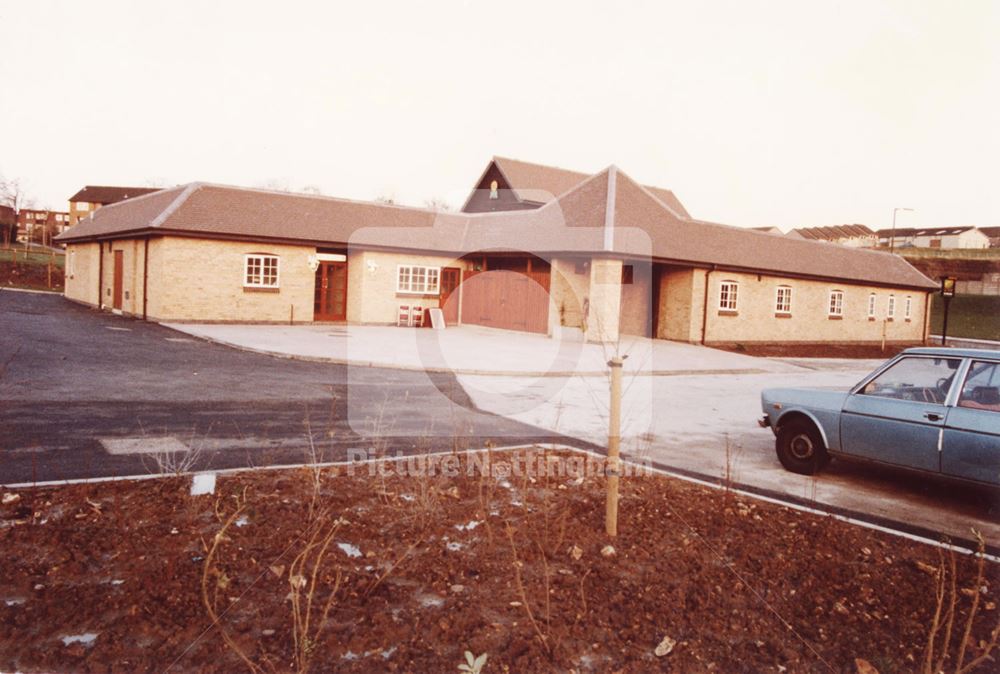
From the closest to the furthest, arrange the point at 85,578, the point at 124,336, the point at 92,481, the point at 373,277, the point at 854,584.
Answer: the point at 85,578, the point at 854,584, the point at 92,481, the point at 124,336, the point at 373,277

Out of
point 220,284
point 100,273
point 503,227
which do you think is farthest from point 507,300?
point 100,273

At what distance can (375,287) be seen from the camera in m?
29.0

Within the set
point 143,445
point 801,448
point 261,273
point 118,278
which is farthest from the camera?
point 118,278

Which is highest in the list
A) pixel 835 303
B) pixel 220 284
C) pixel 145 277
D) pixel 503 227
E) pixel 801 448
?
pixel 503 227

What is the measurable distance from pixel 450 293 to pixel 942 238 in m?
93.8

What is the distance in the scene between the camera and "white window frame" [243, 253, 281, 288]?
1024 inches

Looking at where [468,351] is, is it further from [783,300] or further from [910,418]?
[783,300]

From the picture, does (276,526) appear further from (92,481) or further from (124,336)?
(124,336)

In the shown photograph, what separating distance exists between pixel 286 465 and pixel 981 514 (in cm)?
655

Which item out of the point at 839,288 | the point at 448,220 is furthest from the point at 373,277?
the point at 839,288

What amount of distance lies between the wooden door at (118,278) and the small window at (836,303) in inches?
1176

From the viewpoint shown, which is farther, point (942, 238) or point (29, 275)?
point (942, 238)

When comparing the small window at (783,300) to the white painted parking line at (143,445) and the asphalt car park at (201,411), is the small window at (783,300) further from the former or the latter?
the white painted parking line at (143,445)

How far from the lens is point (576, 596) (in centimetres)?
418
